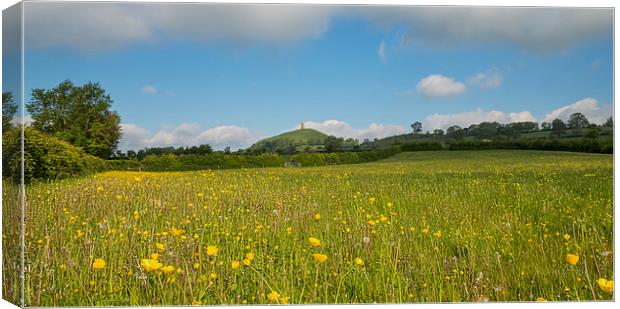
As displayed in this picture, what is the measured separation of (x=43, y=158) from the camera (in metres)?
6.90

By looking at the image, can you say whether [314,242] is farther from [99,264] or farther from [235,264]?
[99,264]

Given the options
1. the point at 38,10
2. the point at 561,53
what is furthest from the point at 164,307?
the point at 561,53

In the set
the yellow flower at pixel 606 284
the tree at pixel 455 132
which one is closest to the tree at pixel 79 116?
the tree at pixel 455 132

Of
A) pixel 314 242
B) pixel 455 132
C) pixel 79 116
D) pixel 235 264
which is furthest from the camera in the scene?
pixel 455 132

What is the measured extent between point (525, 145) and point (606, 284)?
164cm

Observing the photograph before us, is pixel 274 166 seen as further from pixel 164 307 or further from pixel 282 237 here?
pixel 164 307

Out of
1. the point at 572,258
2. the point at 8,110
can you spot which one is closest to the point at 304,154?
the point at 572,258

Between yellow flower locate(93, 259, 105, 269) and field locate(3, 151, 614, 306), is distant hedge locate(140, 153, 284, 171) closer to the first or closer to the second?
field locate(3, 151, 614, 306)

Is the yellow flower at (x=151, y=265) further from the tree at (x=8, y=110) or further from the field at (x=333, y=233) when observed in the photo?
the tree at (x=8, y=110)

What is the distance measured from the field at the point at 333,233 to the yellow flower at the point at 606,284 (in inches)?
0.9

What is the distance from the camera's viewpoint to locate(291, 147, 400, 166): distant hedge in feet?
24.2

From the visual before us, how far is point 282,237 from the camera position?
6.94 meters

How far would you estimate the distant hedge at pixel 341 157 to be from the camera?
7.37 metres

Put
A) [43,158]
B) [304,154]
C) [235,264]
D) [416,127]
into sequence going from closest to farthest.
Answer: [235,264] → [43,158] → [416,127] → [304,154]
